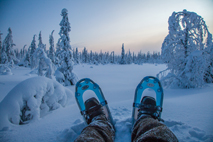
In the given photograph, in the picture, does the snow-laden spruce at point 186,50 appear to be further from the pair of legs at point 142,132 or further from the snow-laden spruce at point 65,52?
the snow-laden spruce at point 65,52

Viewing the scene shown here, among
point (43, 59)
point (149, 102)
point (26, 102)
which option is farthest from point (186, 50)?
point (43, 59)

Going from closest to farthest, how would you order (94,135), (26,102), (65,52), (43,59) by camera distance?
1. (94,135)
2. (26,102)
3. (43,59)
4. (65,52)

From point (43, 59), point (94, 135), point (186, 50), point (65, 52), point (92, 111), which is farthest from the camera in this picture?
point (65, 52)

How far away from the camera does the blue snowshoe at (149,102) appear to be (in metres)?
1.72

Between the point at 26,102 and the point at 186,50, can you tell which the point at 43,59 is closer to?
the point at 26,102

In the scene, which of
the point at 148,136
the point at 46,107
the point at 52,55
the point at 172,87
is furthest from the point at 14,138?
the point at 52,55

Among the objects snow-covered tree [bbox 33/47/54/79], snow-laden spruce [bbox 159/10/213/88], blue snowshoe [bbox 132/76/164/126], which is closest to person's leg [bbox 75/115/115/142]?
blue snowshoe [bbox 132/76/164/126]

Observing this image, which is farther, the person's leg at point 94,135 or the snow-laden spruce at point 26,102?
the snow-laden spruce at point 26,102

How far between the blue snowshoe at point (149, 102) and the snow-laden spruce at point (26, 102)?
2233mm

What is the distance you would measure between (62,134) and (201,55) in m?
7.15

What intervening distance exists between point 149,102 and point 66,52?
33.2 ft

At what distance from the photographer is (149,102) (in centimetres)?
202

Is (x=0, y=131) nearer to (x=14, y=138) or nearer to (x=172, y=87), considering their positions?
(x=14, y=138)

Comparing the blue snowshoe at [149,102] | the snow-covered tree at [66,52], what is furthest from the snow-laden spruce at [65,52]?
the blue snowshoe at [149,102]
